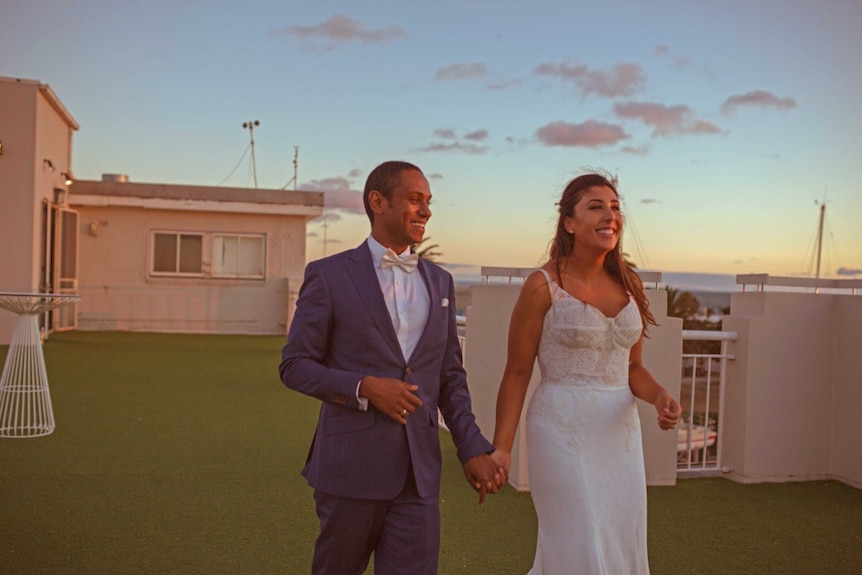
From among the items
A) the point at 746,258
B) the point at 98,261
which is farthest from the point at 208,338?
the point at 746,258

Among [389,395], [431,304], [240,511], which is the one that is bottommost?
[240,511]

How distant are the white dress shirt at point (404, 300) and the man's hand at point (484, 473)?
0.39m

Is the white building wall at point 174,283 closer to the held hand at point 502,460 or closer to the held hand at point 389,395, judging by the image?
the held hand at point 502,460

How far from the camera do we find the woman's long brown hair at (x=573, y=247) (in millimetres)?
3039

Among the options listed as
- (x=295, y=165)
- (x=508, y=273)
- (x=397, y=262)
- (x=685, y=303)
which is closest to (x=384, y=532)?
(x=397, y=262)

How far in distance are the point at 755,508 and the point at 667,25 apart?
7.90m

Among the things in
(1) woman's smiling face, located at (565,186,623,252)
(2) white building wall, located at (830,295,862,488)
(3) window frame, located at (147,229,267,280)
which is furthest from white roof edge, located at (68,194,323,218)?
(1) woman's smiling face, located at (565,186,623,252)

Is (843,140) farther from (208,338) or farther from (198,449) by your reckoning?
(208,338)

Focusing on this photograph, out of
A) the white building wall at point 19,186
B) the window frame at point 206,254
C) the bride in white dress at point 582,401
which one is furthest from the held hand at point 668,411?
the window frame at point 206,254

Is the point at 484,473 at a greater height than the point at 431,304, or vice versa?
the point at 431,304

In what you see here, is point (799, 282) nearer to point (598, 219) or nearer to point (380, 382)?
point (598, 219)

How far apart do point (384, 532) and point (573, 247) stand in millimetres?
1239

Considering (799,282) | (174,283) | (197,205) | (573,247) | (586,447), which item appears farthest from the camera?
(174,283)

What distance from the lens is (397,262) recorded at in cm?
258
